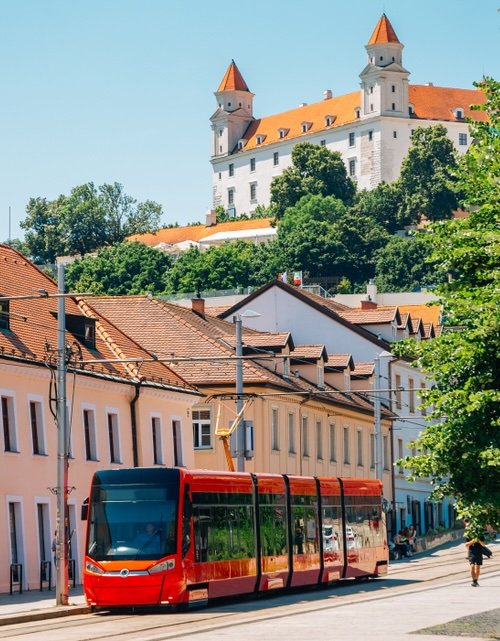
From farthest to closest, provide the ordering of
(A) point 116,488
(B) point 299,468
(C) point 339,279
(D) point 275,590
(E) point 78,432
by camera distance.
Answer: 1. (C) point 339,279
2. (B) point 299,468
3. (E) point 78,432
4. (D) point 275,590
5. (A) point 116,488

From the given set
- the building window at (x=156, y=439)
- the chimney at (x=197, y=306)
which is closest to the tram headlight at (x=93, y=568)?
the building window at (x=156, y=439)

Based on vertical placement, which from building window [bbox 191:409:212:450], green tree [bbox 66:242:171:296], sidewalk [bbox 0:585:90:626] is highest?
green tree [bbox 66:242:171:296]

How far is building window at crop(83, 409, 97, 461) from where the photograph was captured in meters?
49.0

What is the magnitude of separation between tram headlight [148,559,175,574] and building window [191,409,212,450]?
3019cm

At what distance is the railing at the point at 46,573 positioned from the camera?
44.4 m

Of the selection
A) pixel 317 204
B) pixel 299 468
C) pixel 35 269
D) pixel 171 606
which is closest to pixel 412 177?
pixel 317 204

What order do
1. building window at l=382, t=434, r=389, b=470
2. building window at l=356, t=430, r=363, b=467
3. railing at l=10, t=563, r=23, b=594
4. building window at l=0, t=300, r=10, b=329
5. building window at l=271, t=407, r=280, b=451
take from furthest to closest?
building window at l=382, t=434, r=389, b=470 < building window at l=356, t=430, r=363, b=467 < building window at l=271, t=407, r=280, b=451 < building window at l=0, t=300, r=10, b=329 < railing at l=10, t=563, r=23, b=594

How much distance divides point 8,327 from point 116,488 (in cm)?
1231

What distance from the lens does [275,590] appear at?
1612 inches

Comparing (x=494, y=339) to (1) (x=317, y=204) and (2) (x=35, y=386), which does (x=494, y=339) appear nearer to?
(2) (x=35, y=386)

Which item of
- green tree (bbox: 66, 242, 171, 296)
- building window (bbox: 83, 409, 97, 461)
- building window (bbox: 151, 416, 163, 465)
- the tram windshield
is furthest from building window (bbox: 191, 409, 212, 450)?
green tree (bbox: 66, 242, 171, 296)

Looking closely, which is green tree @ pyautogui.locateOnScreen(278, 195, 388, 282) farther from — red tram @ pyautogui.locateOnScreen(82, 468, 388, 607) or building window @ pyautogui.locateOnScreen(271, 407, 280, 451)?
red tram @ pyautogui.locateOnScreen(82, 468, 388, 607)

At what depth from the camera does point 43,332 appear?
156 feet

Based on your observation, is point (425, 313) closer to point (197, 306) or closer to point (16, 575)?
point (197, 306)
